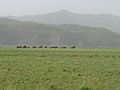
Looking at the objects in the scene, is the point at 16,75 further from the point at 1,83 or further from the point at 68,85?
the point at 68,85

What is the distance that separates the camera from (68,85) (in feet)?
49.1

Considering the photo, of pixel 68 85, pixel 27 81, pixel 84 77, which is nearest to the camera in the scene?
pixel 68 85

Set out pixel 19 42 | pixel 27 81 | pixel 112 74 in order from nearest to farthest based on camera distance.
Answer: pixel 27 81, pixel 112 74, pixel 19 42

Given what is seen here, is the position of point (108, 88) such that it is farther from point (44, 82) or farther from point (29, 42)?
point (29, 42)

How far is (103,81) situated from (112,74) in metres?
3.19

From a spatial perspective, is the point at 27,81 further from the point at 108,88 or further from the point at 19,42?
the point at 19,42

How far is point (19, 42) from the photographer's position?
192 m

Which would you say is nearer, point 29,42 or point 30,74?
point 30,74

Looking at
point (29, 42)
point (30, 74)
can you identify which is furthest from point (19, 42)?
point (30, 74)

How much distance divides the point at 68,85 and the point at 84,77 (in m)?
2.95

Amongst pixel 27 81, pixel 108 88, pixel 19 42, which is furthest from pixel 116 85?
pixel 19 42

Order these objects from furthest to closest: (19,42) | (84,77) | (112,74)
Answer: (19,42), (112,74), (84,77)

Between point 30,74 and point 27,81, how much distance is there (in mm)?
2678

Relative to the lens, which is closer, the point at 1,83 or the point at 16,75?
the point at 1,83
